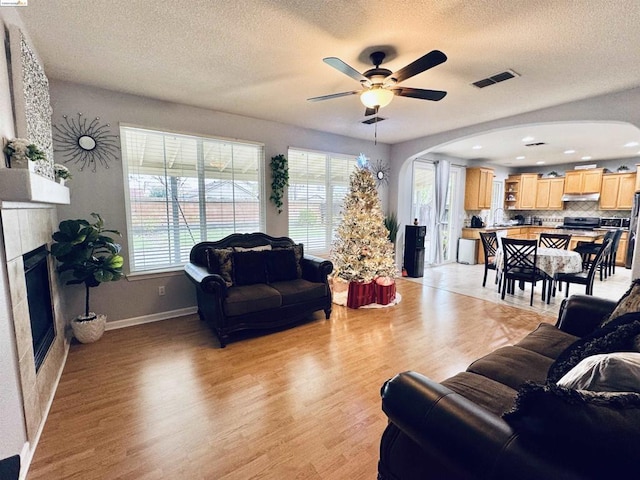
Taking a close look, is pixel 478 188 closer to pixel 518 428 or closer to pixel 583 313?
pixel 583 313

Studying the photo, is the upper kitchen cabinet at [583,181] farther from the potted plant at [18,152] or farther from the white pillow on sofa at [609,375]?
the potted plant at [18,152]

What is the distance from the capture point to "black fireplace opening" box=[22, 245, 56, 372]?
2066 millimetres

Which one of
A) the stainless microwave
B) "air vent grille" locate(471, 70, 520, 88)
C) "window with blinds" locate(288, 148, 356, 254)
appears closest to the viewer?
"air vent grille" locate(471, 70, 520, 88)

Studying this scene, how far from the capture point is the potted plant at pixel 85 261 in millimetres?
2703

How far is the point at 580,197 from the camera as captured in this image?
7496 mm

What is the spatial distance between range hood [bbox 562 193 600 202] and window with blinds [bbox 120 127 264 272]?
7.98 m

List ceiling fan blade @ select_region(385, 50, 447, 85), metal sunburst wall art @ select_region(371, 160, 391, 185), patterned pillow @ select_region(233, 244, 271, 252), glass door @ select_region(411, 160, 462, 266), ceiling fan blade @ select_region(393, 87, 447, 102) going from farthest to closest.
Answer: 1. glass door @ select_region(411, 160, 462, 266)
2. metal sunburst wall art @ select_region(371, 160, 391, 185)
3. patterned pillow @ select_region(233, 244, 271, 252)
4. ceiling fan blade @ select_region(393, 87, 447, 102)
5. ceiling fan blade @ select_region(385, 50, 447, 85)

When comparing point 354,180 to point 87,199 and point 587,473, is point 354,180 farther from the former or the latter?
point 587,473

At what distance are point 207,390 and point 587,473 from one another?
222 centimetres

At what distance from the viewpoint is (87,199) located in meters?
3.22

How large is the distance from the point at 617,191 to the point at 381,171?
5.84m

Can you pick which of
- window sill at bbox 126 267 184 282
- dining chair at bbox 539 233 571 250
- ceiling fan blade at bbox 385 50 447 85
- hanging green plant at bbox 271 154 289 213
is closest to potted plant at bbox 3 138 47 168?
window sill at bbox 126 267 184 282

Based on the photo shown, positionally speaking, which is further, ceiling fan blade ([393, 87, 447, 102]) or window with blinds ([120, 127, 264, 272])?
window with blinds ([120, 127, 264, 272])

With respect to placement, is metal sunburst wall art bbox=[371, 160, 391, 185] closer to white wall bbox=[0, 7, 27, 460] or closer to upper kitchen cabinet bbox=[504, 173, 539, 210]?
upper kitchen cabinet bbox=[504, 173, 539, 210]
